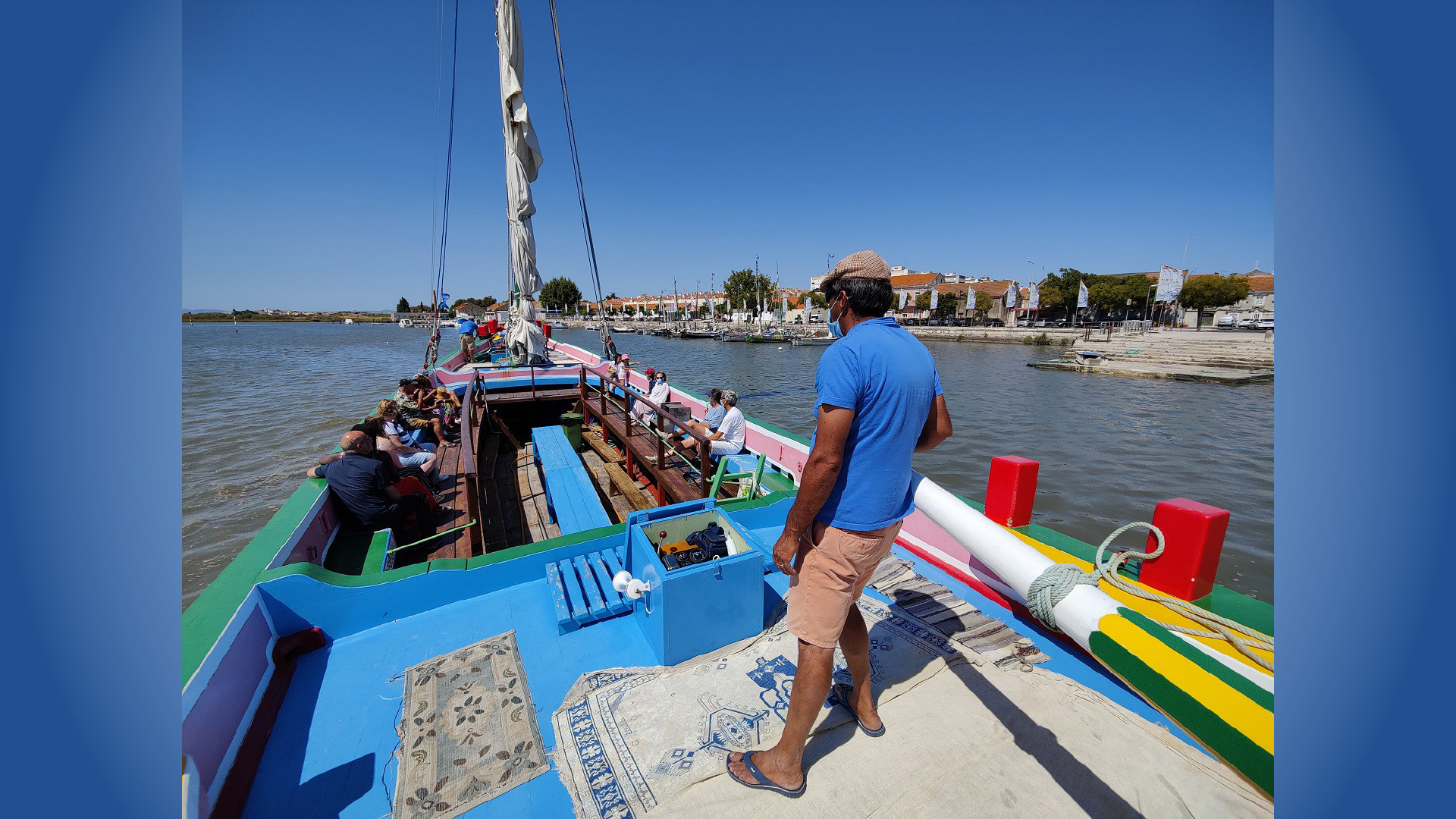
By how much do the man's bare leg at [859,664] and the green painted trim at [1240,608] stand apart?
1.88 m

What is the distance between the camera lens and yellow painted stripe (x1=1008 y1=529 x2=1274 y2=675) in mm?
1987

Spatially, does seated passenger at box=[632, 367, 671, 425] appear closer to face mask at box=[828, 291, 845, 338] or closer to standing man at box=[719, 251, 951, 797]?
face mask at box=[828, 291, 845, 338]

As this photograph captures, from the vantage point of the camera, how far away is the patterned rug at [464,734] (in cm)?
201

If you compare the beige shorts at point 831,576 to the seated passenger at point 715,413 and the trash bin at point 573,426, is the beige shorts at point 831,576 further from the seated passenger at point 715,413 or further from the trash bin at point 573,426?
the trash bin at point 573,426

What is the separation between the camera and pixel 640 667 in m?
2.70

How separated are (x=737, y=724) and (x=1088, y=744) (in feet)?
4.94

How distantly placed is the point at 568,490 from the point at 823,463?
13.5 ft

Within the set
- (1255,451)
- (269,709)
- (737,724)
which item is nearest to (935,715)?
(737,724)

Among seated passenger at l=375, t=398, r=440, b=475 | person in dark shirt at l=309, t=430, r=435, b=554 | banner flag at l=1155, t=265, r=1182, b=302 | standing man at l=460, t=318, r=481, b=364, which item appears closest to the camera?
person in dark shirt at l=309, t=430, r=435, b=554

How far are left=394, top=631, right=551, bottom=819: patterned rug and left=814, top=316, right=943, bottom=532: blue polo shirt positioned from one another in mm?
1727

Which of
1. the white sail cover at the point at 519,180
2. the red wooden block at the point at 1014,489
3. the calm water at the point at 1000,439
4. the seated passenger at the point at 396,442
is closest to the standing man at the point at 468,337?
the calm water at the point at 1000,439

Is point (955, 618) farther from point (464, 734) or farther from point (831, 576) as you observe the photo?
point (464, 734)

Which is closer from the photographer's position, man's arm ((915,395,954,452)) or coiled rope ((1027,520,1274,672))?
coiled rope ((1027,520,1274,672))

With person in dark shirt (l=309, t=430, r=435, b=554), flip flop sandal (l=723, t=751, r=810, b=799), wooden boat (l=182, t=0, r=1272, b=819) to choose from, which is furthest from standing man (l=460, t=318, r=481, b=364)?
flip flop sandal (l=723, t=751, r=810, b=799)
